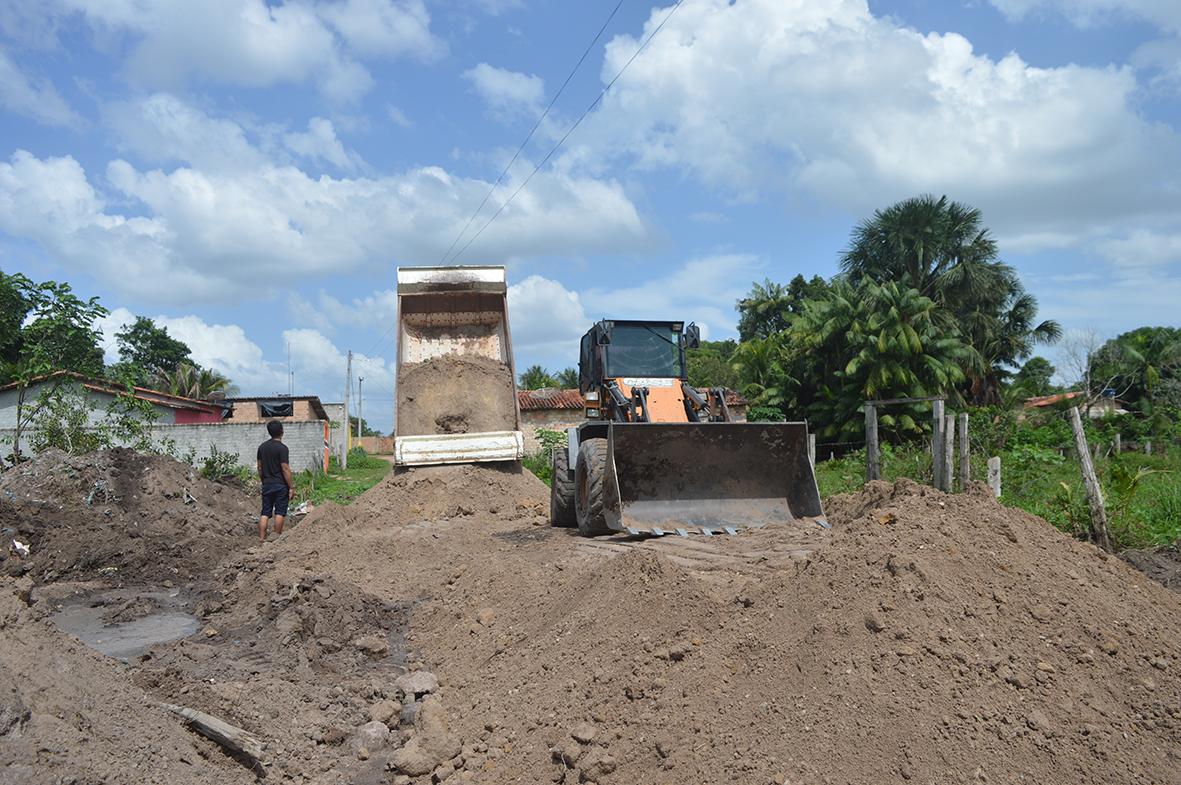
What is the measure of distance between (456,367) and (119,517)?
462cm

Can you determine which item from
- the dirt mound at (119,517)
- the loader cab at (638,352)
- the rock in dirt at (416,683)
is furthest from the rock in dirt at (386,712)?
the loader cab at (638,352)

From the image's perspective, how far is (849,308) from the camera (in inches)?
1097

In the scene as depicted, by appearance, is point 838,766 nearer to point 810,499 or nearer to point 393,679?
point 393,679

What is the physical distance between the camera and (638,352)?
31.8 ft

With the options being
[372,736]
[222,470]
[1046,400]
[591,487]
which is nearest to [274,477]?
[591,487]

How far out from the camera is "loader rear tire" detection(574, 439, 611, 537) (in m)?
8.31

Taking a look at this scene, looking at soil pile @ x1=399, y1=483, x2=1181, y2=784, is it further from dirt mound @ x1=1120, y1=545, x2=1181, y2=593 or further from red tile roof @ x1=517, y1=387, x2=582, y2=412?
red tile roof @ x1=517, y1=387, x2=582, y2=412

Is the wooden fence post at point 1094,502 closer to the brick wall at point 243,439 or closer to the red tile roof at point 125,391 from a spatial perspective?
the red tile roof at point 125,391

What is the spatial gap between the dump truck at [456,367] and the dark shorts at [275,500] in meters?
1.72

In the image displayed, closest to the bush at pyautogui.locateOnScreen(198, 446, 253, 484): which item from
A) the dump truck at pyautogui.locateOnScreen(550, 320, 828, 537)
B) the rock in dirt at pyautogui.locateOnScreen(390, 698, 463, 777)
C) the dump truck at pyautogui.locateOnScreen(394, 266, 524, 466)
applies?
the dump truck at pyautogui.locateOnScreen(394, 266, 524, 466)

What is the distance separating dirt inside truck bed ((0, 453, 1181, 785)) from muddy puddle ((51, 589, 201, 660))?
1.43 ft

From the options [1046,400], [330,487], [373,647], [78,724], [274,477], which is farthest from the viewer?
[1046,400]

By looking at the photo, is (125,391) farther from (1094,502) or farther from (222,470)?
(1094,502)

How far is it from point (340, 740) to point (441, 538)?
4.62 metres
